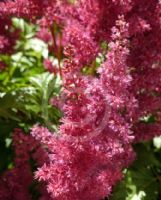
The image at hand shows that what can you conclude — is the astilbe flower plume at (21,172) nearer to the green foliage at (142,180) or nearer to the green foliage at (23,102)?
the green foliage at (23,102)

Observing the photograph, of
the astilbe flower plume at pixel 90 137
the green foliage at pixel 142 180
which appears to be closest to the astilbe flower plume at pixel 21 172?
the astilbe flower plume at pixel 90 137

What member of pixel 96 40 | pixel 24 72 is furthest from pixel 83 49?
pixel 24 72

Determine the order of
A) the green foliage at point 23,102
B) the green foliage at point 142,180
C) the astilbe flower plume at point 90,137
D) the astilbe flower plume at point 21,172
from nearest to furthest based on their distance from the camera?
the astilbe flower plume at point 90,137 → the astilbe flower plume at point 21,172 → the green foliage at point 142,180 → the green foliage at point 23,102

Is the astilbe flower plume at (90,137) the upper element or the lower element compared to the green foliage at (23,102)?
lower

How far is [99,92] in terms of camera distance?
174 cm

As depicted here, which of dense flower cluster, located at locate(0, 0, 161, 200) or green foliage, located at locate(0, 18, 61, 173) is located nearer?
dense flower cluster, located at locate(0, 0, 161, 200)

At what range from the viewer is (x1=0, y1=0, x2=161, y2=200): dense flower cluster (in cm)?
167

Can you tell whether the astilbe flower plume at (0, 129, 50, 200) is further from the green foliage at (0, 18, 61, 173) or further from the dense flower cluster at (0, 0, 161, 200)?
the green foliage at (0, 18, 61, 173)

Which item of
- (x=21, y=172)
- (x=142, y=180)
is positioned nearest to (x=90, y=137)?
(x=21, y=172)

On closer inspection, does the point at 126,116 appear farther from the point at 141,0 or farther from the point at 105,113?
the point at 141,0

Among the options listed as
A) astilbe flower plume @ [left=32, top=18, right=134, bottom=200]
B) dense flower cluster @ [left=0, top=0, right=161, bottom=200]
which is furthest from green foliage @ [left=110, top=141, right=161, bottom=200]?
astilbe flower plume @ [left=32, top=18, right=134, bottom=200]

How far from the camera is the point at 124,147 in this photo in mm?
1884

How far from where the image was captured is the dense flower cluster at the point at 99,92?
1674 millimetres

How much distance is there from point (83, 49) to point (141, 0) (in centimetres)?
28
